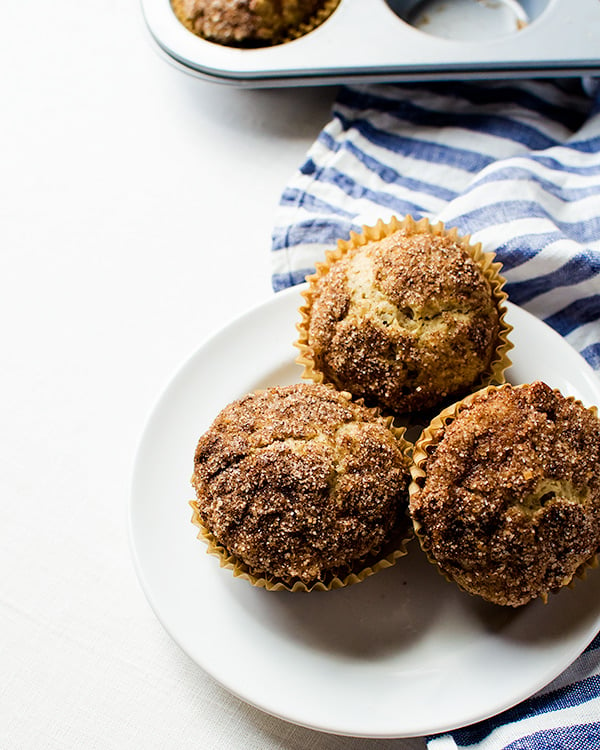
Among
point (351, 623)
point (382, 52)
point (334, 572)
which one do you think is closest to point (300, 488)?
point (334, 572)

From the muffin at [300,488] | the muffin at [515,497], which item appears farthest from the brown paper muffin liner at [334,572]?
the muffin at [515,497]

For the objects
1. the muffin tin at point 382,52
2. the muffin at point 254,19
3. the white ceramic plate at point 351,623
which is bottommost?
the white ceramic plate at point 351,623

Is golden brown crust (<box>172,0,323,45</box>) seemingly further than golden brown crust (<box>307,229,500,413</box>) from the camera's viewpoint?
Yes

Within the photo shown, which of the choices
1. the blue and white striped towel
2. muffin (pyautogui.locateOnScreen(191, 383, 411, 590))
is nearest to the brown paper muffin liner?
muffin (pyautogui.locateOnScreen(191, 383, 411, 590))

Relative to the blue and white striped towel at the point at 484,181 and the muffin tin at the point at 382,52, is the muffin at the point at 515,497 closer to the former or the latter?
the blue and white striped towel at the point at 484,181

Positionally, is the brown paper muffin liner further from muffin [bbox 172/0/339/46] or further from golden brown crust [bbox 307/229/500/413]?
muffin [bbox 172/0/339/46]

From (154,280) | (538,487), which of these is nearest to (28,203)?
(154,280)
